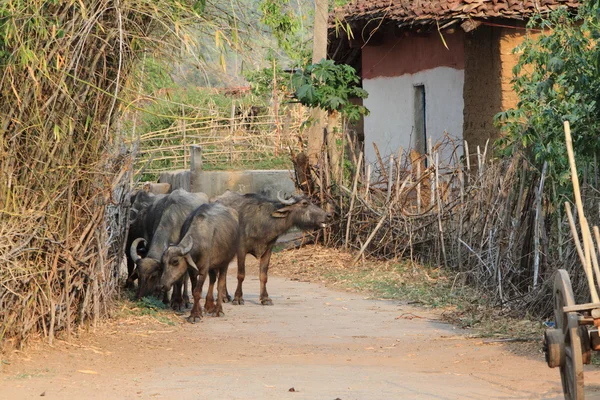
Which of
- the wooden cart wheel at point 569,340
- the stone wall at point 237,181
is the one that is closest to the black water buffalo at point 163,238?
the wooden cart wheel at point 569,340

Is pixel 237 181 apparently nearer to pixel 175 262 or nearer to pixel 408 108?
pixel 408 108

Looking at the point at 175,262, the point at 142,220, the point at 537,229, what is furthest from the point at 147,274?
the point at 537,229

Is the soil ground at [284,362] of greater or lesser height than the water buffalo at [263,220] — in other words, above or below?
below

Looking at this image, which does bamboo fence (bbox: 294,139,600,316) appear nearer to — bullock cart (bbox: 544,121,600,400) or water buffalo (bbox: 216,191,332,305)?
Answer: water buffalo (bbox: 216,191,332,305)

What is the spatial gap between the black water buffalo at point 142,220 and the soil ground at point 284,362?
1.75m

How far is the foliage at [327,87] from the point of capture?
1550 centimetres

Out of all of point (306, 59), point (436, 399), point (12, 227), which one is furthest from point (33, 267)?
point (306, 59)

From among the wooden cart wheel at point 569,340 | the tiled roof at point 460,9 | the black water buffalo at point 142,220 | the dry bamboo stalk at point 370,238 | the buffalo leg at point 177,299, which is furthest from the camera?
the dry bamboo stalk at point 370,238

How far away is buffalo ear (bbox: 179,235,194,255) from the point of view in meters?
10.4

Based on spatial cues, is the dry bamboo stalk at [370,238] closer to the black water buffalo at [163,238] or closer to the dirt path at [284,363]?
the black water buffalo at [163,238]

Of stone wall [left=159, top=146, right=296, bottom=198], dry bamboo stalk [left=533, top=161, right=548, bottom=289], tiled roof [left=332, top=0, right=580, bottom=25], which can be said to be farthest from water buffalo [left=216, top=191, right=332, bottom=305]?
stone wall [left=159, top=146, right=296, bottom=198]

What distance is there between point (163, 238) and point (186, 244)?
76cm

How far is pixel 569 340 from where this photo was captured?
5086 millimetres

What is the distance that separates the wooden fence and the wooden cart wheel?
18.5 metres
